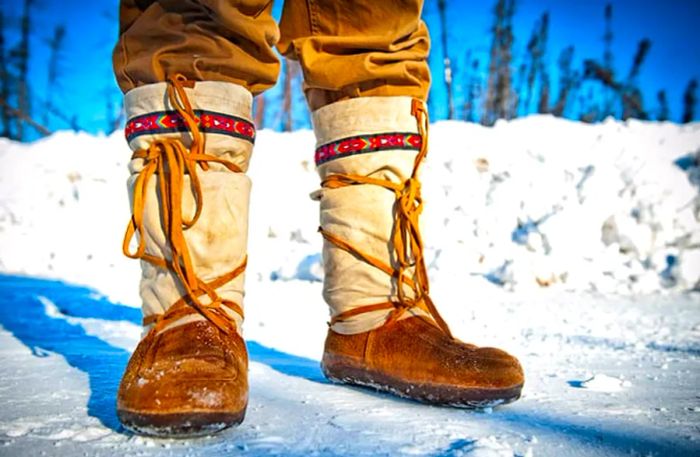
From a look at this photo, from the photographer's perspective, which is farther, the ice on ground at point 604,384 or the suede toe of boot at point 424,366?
the ice on ground at point 604,384

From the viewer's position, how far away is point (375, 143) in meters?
1.02

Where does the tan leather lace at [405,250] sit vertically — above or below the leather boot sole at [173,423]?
above

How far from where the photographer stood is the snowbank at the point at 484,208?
10.4 feet

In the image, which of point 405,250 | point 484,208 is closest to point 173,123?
point 405,250

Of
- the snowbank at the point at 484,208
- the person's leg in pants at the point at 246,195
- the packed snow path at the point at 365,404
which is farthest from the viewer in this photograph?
the snowbank at the point at 484,208

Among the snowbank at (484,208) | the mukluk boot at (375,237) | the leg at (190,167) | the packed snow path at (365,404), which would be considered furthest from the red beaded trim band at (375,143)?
the snowbank at (484,208)

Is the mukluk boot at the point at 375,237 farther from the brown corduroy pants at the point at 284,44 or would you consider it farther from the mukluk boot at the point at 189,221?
the mukluk boot at the point at 189,221

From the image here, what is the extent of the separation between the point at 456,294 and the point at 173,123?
223 cm

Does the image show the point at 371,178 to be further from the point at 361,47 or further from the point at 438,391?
the point at 438,391

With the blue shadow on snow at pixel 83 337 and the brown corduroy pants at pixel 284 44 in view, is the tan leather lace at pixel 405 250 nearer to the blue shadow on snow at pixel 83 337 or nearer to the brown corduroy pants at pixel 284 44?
the brown corduroy pants at pixel 284 44

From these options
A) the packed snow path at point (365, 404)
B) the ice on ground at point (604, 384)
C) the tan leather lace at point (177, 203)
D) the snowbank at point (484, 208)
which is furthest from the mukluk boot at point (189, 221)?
the snowbank at point (484, 208)

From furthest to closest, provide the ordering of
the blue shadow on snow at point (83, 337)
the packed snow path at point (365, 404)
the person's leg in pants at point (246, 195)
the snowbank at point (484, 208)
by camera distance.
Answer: the snowbank at point (484, 208) < the blue shadow on snow at point (83, 337) < the person's leg in pants at point (246, 195) < the packed snow path at point (365, 404)

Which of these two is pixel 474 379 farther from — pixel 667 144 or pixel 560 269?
pixel 667 144

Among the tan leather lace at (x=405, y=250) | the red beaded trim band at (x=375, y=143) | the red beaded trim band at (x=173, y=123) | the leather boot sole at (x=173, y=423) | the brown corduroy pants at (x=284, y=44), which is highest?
the brown corduroy pants at (x=284, y=44)
